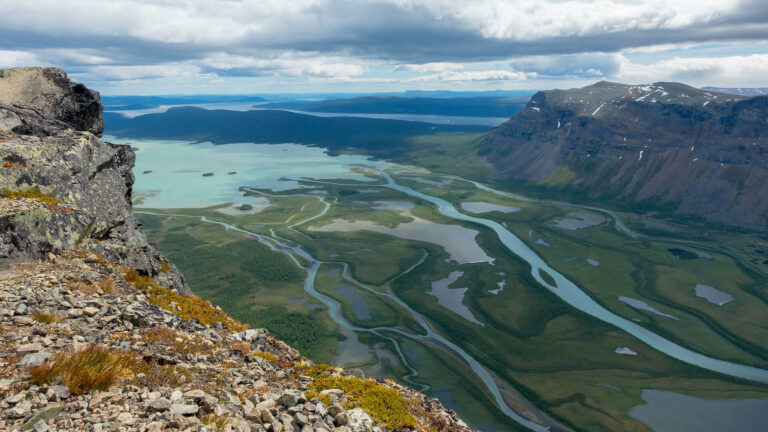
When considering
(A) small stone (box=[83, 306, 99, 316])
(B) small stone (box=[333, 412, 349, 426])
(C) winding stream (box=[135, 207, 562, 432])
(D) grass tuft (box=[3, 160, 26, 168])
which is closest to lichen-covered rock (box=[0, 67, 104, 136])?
(D) grass tuft (box=[3, 160, 26, 168])

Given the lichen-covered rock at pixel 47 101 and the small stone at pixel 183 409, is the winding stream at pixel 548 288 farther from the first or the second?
the small stone at pixel 183 409

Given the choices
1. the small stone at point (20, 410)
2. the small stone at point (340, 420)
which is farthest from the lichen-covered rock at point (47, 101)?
the small stone at point (340, 420)

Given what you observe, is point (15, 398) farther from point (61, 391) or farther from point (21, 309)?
point (21, 309)

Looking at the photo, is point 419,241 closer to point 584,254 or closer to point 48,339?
point 584,254

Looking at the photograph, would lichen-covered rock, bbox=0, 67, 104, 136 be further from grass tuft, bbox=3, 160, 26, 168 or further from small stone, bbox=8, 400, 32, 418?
small stone, bbox=8, 400, 32, 418

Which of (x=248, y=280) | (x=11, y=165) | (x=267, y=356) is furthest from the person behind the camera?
(x=248, y=280)

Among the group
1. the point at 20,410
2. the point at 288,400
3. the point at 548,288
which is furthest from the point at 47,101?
the point at 548,288

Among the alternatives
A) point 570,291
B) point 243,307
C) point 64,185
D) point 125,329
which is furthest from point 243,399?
point 570,291
